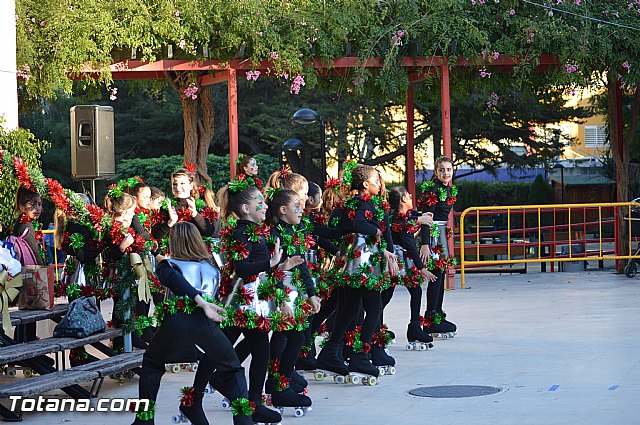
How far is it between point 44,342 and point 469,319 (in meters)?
6.04

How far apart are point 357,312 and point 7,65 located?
15.9ft

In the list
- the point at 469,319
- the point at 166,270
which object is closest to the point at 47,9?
the point at 469,319

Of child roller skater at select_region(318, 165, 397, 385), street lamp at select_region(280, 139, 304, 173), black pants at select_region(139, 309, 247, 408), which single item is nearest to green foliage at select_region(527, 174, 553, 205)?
street lamp at select_region(280, 139, 304, 173)

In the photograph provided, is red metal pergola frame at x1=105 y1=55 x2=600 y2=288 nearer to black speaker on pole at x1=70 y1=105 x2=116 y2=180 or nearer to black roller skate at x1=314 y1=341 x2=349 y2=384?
black speaker on pole at x1=70 y1=105 x2=116 y2=180

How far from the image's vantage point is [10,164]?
9758 mm

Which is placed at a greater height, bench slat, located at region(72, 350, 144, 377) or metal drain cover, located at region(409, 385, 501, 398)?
bench slat, located at region(72, 350, 144, 377)

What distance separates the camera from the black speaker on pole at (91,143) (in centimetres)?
1341

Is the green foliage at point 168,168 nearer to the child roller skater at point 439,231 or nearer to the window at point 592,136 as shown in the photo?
the child roller skater at point 439,231

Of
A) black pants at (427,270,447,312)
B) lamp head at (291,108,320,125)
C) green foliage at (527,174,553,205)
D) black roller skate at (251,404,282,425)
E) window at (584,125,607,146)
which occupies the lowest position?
black roller skate at (251,404,282,425)

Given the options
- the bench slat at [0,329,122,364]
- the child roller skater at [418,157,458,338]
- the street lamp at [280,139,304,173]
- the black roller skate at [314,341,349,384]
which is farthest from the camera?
the street lamp at [280,139,304,173]

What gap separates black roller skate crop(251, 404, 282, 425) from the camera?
748cm

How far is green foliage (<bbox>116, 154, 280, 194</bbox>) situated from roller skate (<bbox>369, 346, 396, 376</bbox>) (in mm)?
17705

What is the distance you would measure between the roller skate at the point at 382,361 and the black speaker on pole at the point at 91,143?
5020mm

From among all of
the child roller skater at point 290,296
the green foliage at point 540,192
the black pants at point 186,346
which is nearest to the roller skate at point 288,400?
the child roller skater at point 290,296
